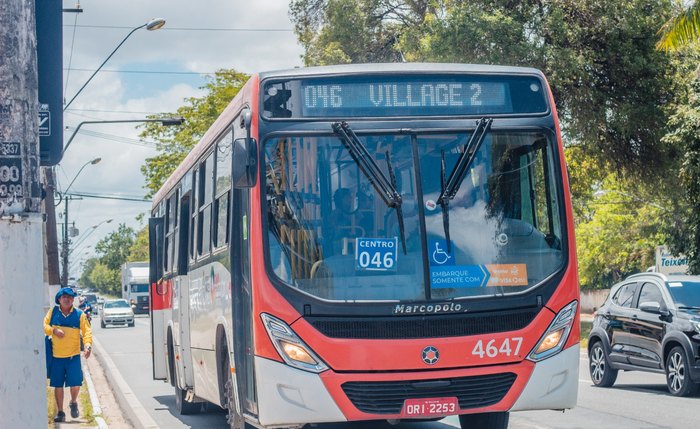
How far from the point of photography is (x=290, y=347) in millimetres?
7996

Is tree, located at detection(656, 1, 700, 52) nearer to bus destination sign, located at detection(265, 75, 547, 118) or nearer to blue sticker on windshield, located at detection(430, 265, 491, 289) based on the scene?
bus destination sign, located at detection(265, 75, 547, 118)

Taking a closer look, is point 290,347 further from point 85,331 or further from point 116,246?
point 116,246

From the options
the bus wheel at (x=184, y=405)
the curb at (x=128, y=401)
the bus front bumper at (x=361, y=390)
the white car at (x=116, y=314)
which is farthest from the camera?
the white car at (x=116, y=314)

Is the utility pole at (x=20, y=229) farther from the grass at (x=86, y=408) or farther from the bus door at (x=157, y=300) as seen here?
the bus door at (x=157, y=300)

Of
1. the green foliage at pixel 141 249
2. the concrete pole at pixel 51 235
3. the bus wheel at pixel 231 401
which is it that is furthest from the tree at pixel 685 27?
the green foliage at pixel 141 249

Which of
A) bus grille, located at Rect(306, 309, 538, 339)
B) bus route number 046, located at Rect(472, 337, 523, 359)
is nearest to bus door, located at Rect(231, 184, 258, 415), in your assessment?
bus grille, located at Rect(306, 309, 538, 339)

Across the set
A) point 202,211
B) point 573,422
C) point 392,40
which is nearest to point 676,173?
point 392,40

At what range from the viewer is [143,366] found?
25.8 meters

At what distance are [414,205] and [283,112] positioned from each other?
49.4 inches

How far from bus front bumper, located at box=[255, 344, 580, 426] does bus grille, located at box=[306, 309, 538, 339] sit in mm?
278

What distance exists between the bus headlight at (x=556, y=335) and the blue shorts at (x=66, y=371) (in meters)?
7.30

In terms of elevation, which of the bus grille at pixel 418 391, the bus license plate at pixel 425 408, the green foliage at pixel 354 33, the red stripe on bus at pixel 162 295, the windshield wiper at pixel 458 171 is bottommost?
the bus license plate at pixel 425 408

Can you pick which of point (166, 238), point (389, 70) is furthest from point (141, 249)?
point (389, 70)

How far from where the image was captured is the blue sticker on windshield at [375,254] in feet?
26.7
